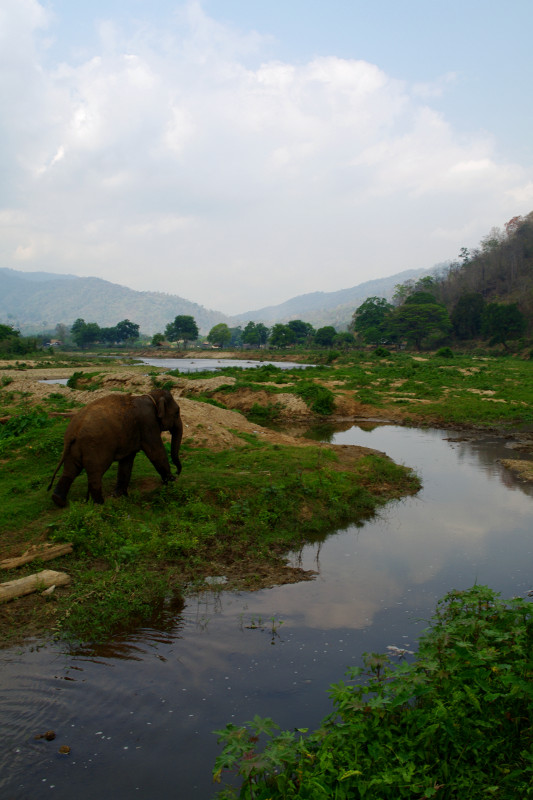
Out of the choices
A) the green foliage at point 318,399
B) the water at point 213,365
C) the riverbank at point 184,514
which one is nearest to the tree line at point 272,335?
the water at point 213,365

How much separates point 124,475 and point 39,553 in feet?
8.68

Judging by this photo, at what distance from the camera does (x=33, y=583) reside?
752 cm

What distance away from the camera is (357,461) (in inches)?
602

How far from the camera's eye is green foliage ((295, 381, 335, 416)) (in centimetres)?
2719

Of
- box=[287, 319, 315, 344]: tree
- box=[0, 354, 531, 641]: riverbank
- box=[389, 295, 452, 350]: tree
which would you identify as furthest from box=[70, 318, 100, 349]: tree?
box=[0, 354, 531, 641]: riverbank

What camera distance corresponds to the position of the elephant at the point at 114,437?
9.66 m

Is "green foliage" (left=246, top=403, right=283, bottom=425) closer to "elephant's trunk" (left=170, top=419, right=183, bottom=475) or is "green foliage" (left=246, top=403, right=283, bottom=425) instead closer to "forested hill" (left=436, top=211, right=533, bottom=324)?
"elephant's trunk" (left=170, top=419, right=183, bottom=475)

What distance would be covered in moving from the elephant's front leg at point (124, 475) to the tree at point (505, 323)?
59.1 meters

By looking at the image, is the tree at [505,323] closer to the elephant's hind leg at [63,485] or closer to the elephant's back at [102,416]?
the elephant's back at [102,416]

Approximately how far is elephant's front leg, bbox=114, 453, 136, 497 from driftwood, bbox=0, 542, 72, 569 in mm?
2166

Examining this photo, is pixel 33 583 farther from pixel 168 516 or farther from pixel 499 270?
pixel 499 270

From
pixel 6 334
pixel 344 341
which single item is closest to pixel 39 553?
pixel 6 334

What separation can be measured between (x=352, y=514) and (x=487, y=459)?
318 inches

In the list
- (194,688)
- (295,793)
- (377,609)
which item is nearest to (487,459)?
(377,609)
